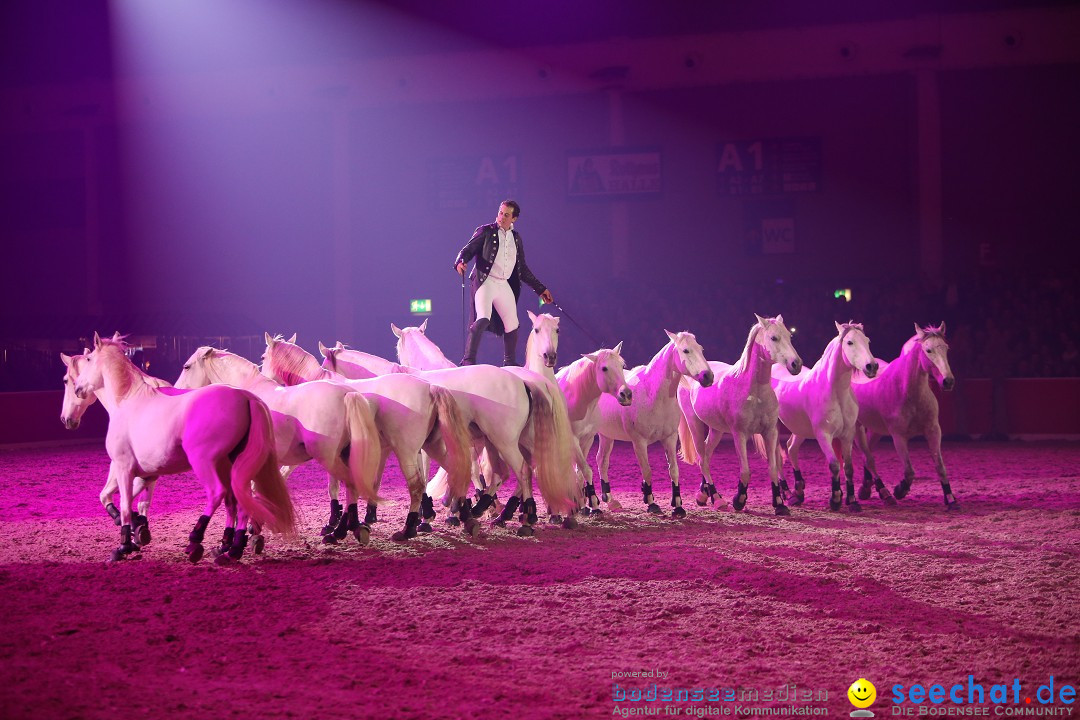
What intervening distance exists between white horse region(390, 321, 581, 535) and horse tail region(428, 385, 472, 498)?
1.01 feet

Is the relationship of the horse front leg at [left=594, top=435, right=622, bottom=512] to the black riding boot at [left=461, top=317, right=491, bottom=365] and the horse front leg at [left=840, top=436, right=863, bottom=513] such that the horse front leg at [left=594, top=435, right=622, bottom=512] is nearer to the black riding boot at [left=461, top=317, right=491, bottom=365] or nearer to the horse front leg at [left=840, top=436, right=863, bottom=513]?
the black riding boot at [left=461, top=317, right=491, bottom=365]

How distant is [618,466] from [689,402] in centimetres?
378

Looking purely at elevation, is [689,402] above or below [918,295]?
below

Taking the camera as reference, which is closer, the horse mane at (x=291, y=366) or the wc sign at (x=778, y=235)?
the horse mane at (x=291, y=366)

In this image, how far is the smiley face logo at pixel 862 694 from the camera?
3.67 m

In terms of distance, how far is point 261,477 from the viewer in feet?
21.1

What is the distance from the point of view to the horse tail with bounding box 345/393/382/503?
6777 mm

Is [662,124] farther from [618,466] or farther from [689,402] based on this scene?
[689,402]

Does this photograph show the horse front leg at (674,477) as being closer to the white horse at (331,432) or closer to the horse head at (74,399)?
the white horse at (331,432)

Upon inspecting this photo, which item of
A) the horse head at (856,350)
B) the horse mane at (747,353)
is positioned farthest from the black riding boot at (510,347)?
the horse head at (856,350)

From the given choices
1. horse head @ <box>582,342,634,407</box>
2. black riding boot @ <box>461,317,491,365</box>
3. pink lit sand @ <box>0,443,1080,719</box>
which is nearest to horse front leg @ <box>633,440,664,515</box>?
pink lit sand @ <box>0,443,1080,719</box>

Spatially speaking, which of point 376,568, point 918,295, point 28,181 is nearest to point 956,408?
point 918,295

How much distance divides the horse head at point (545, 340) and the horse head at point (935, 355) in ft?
11.6

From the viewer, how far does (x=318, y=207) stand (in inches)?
888
